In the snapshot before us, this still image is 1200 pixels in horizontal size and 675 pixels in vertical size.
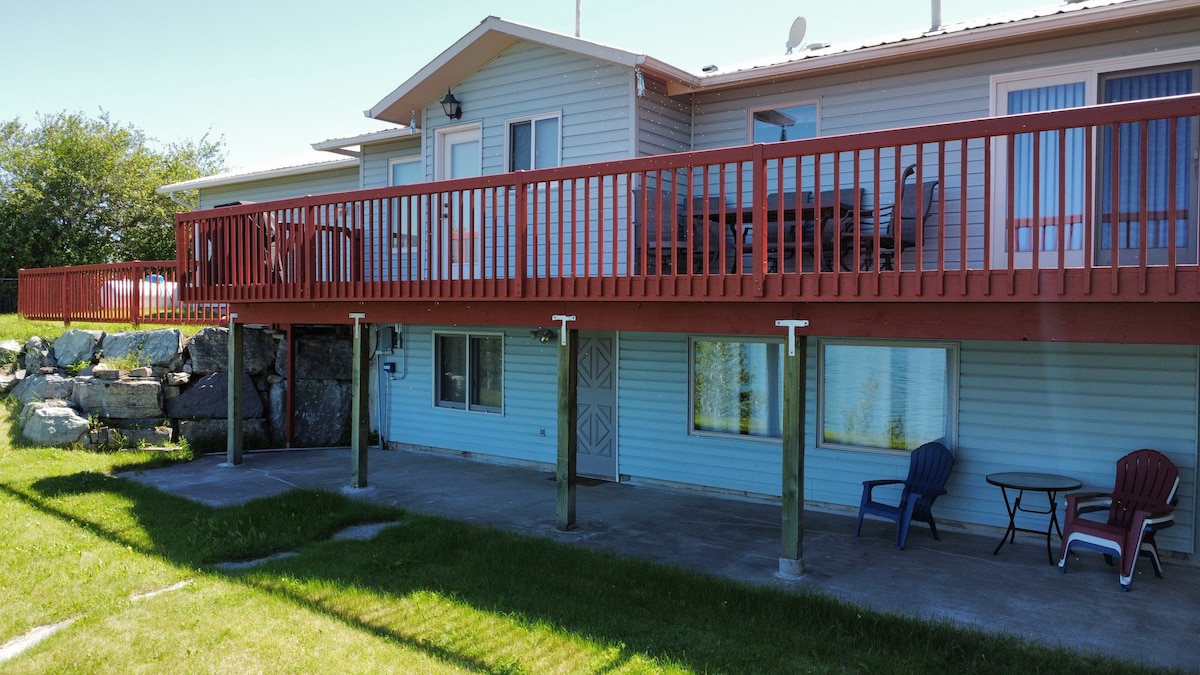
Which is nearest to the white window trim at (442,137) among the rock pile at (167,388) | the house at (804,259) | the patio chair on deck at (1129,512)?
the house at (804,259)

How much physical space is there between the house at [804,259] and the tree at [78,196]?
827 inches

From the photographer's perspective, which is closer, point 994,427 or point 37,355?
point 994,427

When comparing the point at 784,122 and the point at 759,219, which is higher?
the point at 784,122

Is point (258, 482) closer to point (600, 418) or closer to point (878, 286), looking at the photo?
point (600, 418)

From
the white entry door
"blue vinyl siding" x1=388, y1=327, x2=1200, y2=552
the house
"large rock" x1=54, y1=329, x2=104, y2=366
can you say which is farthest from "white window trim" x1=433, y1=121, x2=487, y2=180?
"large rock" x1=54, y1=329, x2=104, y2=366

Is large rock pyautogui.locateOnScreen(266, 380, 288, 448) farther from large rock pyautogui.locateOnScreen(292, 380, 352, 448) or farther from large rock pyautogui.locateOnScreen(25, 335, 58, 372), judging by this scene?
large rock pyautogui.locateOnScreen(25, 335, 58, 372)

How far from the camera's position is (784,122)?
9.55 metres

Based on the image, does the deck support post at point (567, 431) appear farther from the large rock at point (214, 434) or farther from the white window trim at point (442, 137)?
the large rock at point (214, 434)

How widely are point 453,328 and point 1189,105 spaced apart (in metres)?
9.68

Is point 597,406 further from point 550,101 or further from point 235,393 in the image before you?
point 235,393

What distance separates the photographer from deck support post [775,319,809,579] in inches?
260

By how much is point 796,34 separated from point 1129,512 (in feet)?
22.6

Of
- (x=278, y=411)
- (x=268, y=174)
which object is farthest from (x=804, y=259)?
(x=268, y=174)

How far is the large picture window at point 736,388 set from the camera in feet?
31.0
